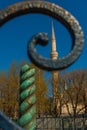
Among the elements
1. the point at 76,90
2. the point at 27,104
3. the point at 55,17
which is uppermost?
the point at 76,90

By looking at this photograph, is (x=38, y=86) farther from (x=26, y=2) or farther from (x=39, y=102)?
(x=26, y=2)

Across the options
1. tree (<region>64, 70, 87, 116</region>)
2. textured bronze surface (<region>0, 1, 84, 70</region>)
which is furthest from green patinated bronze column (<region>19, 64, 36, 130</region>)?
tree (<region>64, 70, 87, 116</region>)

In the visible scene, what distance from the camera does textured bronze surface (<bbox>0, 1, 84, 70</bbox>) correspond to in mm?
3531

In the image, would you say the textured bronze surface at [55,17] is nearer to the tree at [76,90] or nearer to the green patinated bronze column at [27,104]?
the green patinated bronze column at [27,104]

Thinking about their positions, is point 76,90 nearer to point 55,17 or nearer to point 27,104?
point 27,104

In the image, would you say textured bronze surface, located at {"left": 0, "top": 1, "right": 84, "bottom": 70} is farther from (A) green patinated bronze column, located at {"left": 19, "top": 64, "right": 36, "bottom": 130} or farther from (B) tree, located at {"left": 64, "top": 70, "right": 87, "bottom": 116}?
(B) tree, located at {"left": 64, "top": 70, "right": 87, "bottom": 116}

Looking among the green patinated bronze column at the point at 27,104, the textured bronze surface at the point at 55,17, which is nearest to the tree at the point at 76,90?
the green patinated bronze column at the point at 27,104

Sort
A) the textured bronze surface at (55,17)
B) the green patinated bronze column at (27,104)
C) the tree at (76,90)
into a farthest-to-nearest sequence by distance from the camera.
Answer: the tree at (76,90)
the green patinated bronze column at (27,104)
the textured bronze surface at (55,17)

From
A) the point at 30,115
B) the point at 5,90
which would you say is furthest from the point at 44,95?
the point at 30,115

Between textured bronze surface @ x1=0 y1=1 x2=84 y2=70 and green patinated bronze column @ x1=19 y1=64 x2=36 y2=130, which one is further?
green patinated bronze column @ x1=19 y1=64 x2=36 y2=130

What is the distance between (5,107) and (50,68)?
87.0 ft

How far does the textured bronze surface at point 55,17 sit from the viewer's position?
11.6ft

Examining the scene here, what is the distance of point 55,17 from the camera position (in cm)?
361

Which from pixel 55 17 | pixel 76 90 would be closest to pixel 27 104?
pixel 55 17
